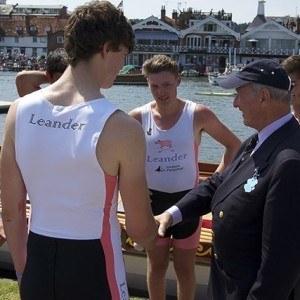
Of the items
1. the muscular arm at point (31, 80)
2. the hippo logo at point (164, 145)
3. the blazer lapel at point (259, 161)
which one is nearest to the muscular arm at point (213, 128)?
the hippo logo at point (164, 145)

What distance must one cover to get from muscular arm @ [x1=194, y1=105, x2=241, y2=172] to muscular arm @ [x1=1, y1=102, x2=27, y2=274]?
1759mm

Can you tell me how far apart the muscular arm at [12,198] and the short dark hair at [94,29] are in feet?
1.23

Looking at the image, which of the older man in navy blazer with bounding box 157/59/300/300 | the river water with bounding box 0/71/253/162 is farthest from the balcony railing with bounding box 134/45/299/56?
the older man in navy blazer with bounding box 157/59/300/300

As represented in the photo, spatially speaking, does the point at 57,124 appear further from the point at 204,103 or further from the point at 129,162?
the point at 204,103

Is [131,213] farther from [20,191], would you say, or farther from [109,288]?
[20,191]

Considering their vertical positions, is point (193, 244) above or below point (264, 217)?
below

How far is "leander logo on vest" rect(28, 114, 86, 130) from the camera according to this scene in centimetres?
193

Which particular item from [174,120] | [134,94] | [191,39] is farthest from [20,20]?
[174,120]

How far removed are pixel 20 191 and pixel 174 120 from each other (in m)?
1.72

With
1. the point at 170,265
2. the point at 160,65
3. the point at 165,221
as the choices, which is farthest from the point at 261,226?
the point at 170,265

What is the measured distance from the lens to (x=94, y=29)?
6.31 ft

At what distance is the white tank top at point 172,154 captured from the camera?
3648 mm

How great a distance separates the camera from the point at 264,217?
6.83 feet

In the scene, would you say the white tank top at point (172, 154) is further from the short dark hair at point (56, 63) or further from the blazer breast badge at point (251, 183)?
the blazer breast badge at point (251, 183)
